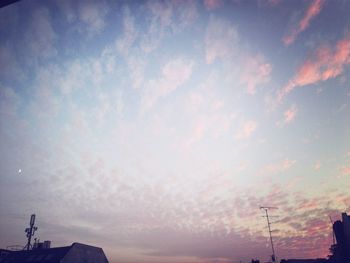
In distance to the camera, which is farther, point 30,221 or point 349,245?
point 30,221

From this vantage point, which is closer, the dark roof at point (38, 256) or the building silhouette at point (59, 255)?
the dark roof at point (38, 256)

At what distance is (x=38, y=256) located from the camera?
35.4 m

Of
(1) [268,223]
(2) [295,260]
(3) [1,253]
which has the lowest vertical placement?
(2) [295,260]

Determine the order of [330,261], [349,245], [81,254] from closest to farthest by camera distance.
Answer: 1. [349,245]
2. [330,261]
3. [81,254]

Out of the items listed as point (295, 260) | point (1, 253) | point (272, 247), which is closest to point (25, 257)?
point (1, 253)

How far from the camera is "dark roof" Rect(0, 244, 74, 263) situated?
110 feet

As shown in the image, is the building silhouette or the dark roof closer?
the dark roof

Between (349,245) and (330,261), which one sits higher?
(349,245)

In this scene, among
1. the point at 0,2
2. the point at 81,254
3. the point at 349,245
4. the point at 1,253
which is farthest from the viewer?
the point at 1,253

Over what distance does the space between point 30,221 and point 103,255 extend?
48.5ft

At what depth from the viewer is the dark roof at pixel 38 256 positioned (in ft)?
110

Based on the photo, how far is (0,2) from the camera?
4.36 m

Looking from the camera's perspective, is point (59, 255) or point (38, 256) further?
point (38, 256)

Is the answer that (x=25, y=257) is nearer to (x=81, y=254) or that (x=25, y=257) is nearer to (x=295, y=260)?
(x=81, y=254)
